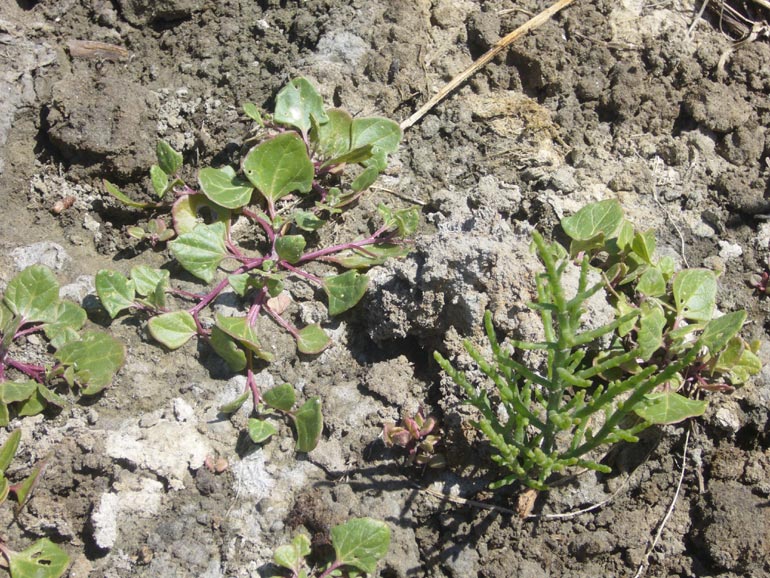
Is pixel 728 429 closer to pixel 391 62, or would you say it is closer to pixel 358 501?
pixel 358 501

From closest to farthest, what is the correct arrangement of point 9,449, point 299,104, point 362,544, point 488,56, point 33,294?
point 362,544, point 9,449, point 33,294, point 299,104, point 488,56

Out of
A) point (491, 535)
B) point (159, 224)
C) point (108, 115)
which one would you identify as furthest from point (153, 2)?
point (491, 535)

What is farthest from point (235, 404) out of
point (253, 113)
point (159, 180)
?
point (253, 113)

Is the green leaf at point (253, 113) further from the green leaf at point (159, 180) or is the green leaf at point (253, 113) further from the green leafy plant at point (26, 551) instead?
the green leafy plant at point (26, 551)

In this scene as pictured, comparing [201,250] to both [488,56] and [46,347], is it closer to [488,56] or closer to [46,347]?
[46,347]

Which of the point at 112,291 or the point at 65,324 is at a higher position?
the point at 112,291

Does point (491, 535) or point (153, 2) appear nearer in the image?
point (491, 535)
